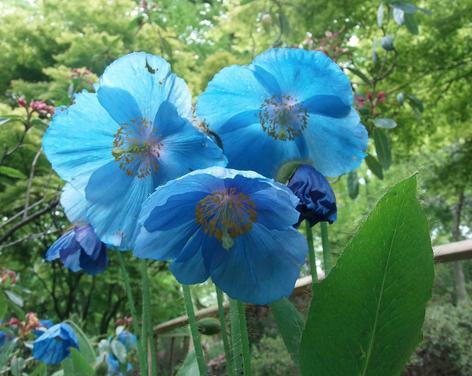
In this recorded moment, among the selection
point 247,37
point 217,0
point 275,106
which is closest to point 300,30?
point 247,37

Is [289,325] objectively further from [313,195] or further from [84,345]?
[84,345]

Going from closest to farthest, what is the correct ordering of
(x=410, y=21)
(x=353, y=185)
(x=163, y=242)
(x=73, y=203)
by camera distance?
(x=163, y=242) → (x=73, y=203) → (x=410, y=21) → (x=353, y=185)

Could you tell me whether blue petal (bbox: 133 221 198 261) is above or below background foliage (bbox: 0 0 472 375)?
above

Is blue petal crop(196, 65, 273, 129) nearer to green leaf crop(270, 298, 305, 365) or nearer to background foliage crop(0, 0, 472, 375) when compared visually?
green leaf crop(270, 298, 305, 365)

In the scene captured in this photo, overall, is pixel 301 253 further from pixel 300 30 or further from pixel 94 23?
pixel 94 23

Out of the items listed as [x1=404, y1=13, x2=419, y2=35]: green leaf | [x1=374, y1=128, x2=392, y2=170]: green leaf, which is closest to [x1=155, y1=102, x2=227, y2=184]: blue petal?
[x1=374, y1=128, x2=392, y2=170]: green leaf

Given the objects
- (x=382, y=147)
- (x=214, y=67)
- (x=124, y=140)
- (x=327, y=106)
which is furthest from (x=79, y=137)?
(x=214, y=67)
